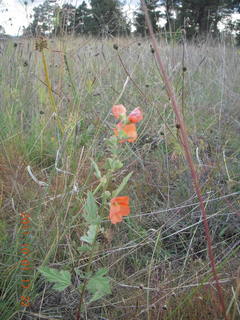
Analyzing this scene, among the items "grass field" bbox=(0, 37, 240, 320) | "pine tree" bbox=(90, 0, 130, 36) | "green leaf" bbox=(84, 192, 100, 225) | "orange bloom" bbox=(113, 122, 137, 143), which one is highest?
"pine tree" bbox=(90, 0, 130, 36)

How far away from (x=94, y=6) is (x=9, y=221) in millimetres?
3096

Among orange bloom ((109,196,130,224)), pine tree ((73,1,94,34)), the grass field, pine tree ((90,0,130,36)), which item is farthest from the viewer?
pine tree ((90,0,130,36))

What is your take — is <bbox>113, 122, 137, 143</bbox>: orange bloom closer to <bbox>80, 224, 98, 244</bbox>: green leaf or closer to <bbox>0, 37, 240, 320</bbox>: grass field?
<bbox>0, 37, 240, 320</bbox>: grass field

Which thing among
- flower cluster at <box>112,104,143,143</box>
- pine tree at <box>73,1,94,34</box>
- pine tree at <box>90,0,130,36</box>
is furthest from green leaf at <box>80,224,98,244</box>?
pine tree at <box>90,0,130,36</box>

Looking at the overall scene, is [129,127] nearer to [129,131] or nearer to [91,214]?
[129,131]

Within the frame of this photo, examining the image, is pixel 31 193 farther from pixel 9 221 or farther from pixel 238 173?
pixel 238 173

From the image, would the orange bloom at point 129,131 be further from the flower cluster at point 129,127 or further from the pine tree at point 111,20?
the pine tree at point 111,20

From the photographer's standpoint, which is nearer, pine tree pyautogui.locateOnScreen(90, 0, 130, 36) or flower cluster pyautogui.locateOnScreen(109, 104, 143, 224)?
flower cluster pyautogui.locateOnScreen(109, 104, 143, 224)

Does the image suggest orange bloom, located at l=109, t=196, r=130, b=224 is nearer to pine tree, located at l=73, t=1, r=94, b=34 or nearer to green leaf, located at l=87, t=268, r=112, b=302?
green leaf, located at l=87, t=268, r=112, b=302

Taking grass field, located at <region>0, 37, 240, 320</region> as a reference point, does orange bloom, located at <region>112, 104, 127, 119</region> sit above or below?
above

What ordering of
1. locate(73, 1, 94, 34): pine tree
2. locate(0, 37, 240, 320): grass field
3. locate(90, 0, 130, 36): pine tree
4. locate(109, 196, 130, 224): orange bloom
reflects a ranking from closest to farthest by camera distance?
locate(109, 196, 130, 224): orange bloom
locate(0, 37, 240, 320): grass field
locate(73, 1, 94, 34): pine tree
locate(90, 0, 130, 36): pine tree

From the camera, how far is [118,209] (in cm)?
71

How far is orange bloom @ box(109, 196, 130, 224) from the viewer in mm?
708

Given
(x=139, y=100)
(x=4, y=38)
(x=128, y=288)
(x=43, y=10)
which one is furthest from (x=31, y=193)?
(x=4, y=38)
